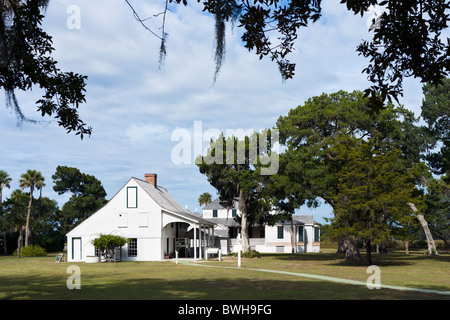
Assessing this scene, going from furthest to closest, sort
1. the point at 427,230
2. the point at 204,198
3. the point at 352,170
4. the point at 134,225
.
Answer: the point at 204,198 < the point at 427,230 < the point at 134,225 < the point at 352,170

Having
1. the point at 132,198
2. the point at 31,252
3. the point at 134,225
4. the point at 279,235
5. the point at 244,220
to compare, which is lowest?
the point at 31,252

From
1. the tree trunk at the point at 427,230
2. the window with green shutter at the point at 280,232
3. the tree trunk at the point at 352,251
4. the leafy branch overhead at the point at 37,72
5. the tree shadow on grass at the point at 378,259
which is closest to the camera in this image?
the leafy branch overhead at the point at 37,72

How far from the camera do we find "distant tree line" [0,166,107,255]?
59.6 metres

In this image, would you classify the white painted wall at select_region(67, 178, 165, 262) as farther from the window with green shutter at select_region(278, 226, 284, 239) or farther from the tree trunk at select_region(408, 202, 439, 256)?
the window with green shutter at select_region(278, 226, 284, 239)

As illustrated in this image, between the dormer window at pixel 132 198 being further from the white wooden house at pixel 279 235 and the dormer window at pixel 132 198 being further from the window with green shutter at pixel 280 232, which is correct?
the window with green shutter at pixel 280 232

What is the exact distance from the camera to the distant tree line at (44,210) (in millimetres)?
59562

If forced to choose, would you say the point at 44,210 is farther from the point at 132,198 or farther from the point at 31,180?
the point at 132,198

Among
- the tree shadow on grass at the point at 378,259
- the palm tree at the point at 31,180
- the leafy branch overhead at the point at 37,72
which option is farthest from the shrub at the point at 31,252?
the leafy branch overhead at the point at 37,72

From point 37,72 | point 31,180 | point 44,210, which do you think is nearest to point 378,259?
point 37,72

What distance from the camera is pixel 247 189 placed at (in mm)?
46062

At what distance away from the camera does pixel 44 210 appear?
253 ft

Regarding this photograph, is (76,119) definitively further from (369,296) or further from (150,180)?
(150,180)

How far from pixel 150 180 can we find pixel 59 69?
122 feet

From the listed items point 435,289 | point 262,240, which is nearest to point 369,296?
point 435,289
